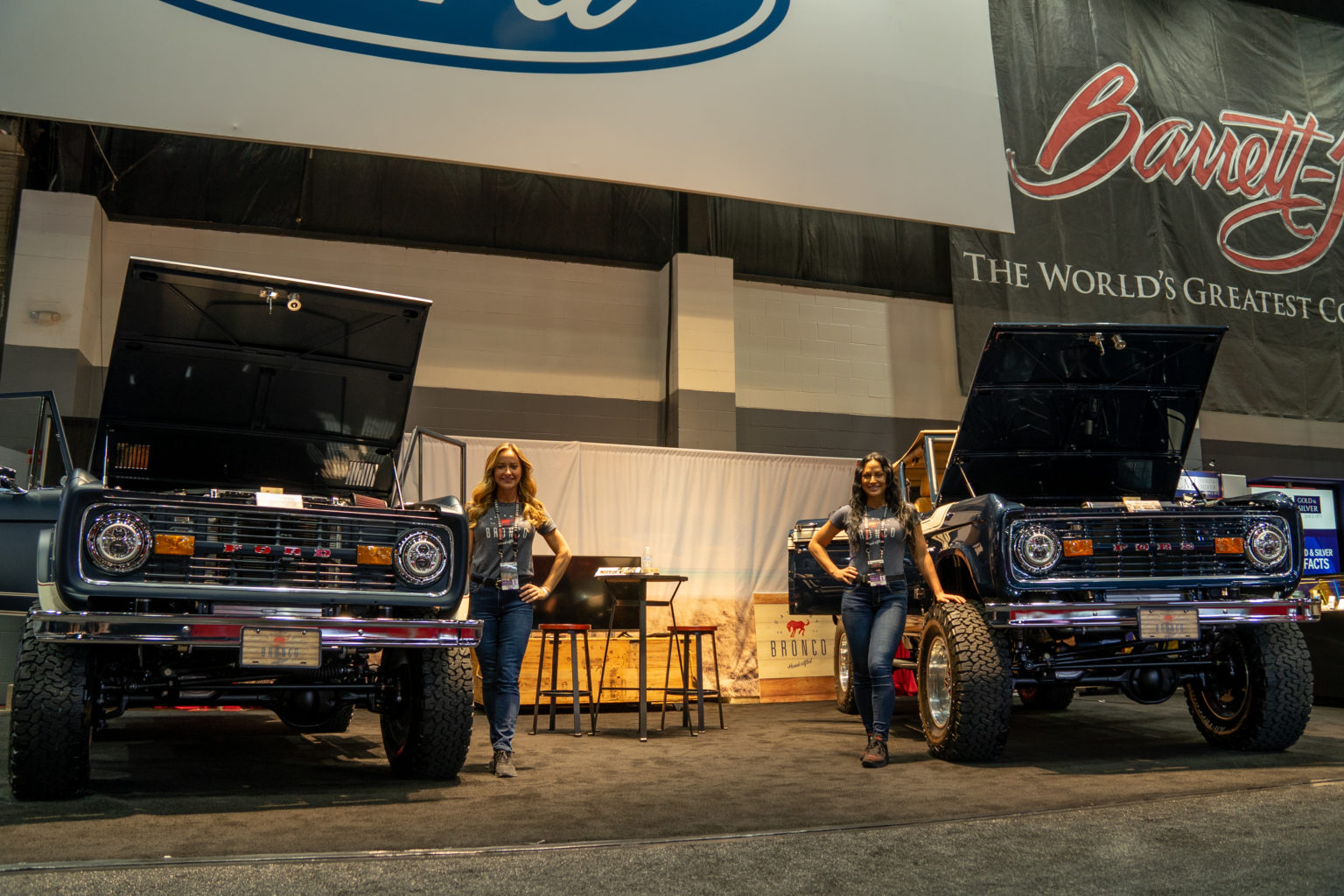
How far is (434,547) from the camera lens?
13.4ft

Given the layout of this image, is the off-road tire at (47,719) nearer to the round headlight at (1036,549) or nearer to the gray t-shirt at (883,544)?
the gray t-shirt at (883,544)

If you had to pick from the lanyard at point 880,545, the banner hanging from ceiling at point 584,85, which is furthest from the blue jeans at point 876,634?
the banner hanging from ceiling at point 584,85

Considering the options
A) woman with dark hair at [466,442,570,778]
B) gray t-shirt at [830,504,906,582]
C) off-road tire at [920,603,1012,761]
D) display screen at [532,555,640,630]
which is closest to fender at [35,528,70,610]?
woman with dark hair at [466,442,570,778]

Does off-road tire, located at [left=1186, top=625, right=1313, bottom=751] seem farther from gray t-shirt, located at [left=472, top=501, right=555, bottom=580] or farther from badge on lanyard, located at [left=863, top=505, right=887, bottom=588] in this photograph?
gray t-shirt, located at [left=472, top=501, right=555, bottom=580]

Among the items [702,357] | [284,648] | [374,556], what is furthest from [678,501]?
[284,648]

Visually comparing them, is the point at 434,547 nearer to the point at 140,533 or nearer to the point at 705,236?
the point at 140,533

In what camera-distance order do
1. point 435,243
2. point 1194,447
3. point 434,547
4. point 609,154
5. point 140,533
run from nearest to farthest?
point 140,533 → point 434,547 → point 609,154 → point 435,243 → point 1194,447

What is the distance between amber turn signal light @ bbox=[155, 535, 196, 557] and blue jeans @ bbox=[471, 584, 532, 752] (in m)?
1.23

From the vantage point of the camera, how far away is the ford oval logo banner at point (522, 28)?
8078 millimetres

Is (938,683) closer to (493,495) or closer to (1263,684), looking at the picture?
(1263,684)

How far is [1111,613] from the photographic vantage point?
4.46 meters

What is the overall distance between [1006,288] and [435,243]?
6.12 metres

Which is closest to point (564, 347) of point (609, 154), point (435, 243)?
point (435, 243)

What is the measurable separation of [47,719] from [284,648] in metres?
0.83
